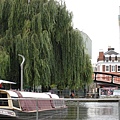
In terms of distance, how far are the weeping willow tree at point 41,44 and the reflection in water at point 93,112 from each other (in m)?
15.3

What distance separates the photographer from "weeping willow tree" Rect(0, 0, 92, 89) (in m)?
27.3

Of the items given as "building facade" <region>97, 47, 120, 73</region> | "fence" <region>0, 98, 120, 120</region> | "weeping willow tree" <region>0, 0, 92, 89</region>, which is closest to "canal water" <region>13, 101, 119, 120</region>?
"fence" <region>0, 98, 120, 120</region>

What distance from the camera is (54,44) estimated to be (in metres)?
30.0

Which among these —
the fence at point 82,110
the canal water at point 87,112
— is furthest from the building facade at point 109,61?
the canal water at point 87,112

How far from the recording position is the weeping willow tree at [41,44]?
2733 centimetres

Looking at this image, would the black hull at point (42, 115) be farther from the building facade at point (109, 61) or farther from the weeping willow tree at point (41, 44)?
the building facade at point (109, 61)

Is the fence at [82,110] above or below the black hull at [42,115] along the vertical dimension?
above

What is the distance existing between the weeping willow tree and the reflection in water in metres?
15.3

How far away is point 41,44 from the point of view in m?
27.6

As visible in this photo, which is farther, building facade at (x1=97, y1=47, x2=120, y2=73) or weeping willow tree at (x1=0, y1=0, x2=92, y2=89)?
building facade at (x1=97, y1=47, x2=120, y2=73)

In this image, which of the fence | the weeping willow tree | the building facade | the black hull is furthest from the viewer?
the building facade

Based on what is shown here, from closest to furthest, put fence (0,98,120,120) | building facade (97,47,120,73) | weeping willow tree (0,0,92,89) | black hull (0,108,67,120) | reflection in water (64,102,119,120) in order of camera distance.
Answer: fence (0,98,120,120) < reflection in water (64,102,119,120) < black hull (0,108,67,120) < weeping willow tree (0,0,92,89) < building facade (97,47,120,73)

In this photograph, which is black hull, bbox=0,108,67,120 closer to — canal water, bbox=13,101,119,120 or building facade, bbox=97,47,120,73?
canal water, bbox=13,101,119,120

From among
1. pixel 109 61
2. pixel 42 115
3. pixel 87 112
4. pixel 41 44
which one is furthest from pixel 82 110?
pixel 109 61
